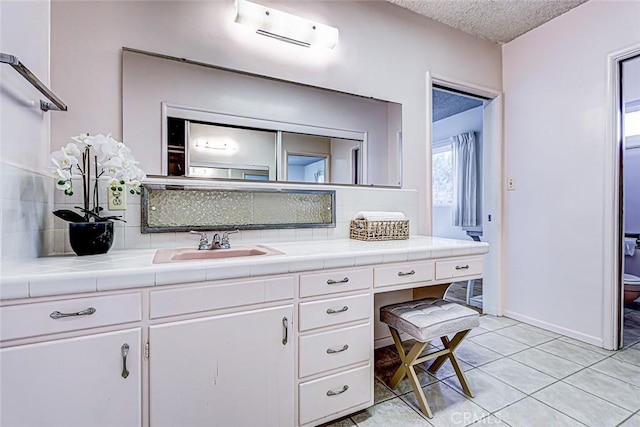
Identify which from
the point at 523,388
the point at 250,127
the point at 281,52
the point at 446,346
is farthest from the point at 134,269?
the point at 523,388

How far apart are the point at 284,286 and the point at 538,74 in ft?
9.36

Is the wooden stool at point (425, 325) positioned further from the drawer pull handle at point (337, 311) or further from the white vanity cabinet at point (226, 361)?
the white vanity cabinet at point (226, 361)

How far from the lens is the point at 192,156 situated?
65.7 inches

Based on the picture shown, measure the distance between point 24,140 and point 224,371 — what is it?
1170 mm

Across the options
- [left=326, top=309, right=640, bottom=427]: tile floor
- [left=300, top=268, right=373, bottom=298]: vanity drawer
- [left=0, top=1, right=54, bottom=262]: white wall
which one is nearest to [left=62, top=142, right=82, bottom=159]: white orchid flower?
[left=0, top=1, right=54, bottom=262]: white wall

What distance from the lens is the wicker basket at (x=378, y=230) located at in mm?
1958

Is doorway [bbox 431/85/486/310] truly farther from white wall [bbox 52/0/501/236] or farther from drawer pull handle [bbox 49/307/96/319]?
drawer pull handle [bbox 49/307/96/319]

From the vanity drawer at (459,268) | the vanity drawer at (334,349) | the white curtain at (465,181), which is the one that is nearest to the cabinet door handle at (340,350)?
the vanity drawer at (334,349)

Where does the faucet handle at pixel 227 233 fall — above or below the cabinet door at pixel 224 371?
above

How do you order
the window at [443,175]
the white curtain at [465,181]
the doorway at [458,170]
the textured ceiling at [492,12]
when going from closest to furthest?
the textured ceiling at [492,12], the doorway at [458,170], the white curtain at [465,181], the window at [443,175]

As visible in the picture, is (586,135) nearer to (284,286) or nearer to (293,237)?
(293,237)

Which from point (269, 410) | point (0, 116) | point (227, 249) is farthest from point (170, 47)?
point (269, 410)

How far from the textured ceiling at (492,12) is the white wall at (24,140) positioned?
223 cm

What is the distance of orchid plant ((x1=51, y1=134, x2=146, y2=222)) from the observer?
4.02 feet
